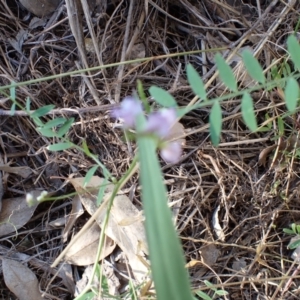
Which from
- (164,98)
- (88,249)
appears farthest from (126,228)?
(164,98)

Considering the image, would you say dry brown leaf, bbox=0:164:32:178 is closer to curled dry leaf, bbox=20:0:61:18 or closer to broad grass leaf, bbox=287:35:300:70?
curled dry leaf, bbox=20:0:61:18

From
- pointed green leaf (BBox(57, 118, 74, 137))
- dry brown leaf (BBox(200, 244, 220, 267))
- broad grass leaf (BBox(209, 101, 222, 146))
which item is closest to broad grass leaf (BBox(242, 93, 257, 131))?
broad grass leaf (BBox(209, 101, 222, 146))

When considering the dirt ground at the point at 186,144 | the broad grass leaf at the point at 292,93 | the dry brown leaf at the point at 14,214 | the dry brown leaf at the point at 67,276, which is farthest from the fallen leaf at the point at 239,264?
the broad grass leaf at the point at 292,93

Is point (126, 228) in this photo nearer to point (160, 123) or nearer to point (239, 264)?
point (239, 264)

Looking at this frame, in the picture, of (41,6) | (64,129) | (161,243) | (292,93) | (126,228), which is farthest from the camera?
(41,6)

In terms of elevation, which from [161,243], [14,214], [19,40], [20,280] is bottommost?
[20,280]
